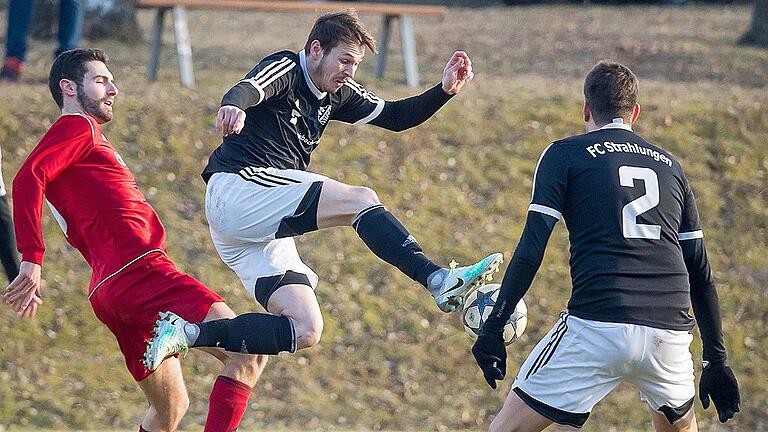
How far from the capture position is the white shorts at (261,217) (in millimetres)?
5809

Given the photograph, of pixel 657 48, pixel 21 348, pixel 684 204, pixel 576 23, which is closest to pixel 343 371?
pixel 21 348

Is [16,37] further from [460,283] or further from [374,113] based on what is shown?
[460,283]

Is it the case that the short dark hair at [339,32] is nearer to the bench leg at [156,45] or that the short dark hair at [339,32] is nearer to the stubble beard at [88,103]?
the stubble beard at [88,103]

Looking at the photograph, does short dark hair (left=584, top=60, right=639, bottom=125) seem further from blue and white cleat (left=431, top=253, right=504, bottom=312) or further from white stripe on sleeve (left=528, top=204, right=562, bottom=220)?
blue and white cleat (left=431, top=253, right=504, bottom=312)

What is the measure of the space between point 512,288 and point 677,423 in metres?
1.06

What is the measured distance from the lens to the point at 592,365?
16.8 feet

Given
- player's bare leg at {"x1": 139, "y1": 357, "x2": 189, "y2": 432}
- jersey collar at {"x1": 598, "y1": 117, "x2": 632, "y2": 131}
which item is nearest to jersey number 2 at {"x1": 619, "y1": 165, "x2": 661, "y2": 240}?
jersey collar at {"x1": 598, "y1": 117, "x2": 632, "y2": 131}

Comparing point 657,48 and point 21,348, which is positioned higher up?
point 657,48

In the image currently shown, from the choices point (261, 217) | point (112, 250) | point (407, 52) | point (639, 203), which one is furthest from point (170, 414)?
point (407, 52)

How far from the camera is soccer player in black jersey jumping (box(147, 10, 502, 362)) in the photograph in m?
5.70

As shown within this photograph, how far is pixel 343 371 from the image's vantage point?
1066 centimetres

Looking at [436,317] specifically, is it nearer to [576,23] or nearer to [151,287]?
[151,287]

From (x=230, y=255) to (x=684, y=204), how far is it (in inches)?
94.0

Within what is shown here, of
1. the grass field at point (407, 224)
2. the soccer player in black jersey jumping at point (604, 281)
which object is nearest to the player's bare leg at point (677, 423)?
the soccer player in black jersey jumping at point (604, 281)
